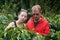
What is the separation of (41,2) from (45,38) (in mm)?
7795

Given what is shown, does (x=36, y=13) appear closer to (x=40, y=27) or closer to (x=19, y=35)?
(x=40, y=27)

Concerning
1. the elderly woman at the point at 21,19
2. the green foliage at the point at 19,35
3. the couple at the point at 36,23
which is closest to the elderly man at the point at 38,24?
the couple at the point at 36,23

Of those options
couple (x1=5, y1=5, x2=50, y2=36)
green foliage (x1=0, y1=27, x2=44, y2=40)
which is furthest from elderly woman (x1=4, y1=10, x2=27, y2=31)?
green foliage (x1=0, y1=27, x2=44, y2=40)

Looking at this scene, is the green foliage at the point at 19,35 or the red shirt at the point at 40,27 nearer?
the green foliage at the point at 19,35

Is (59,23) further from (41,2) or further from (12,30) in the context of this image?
(41,2)

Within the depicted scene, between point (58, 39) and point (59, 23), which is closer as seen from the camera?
point (58, 39)

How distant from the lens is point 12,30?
5.00 metres

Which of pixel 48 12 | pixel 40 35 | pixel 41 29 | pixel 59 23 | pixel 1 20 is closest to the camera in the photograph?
pixel 40 35

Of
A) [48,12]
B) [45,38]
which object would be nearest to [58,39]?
[45,38]

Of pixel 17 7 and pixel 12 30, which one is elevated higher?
pixel 12 30

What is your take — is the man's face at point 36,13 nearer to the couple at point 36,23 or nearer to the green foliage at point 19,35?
the couple at point 36,23

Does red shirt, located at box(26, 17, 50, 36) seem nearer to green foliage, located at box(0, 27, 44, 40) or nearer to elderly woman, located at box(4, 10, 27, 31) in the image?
elderly woman, located at box(4, 10, 27, 31)

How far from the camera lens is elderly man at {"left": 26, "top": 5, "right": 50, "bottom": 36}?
527 cm

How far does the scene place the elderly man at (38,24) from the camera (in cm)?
527
